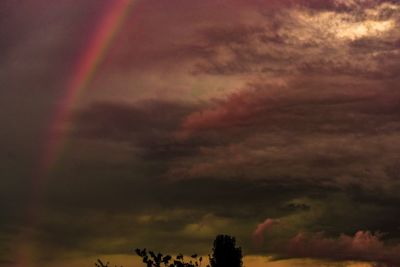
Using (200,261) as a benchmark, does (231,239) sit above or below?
above

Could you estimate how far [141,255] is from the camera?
84.9 m

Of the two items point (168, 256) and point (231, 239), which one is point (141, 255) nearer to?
point (168, 256)

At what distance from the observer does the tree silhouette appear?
102 meters

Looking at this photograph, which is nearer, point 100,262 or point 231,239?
point 100,262

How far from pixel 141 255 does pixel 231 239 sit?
20.6m

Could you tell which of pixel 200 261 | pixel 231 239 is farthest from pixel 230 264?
pixel 200 261

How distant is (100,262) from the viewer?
284ft

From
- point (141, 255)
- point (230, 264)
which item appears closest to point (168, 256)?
point (141, 255)

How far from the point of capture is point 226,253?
10162 centimetres

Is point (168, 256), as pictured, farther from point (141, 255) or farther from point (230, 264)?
point (230, 264)

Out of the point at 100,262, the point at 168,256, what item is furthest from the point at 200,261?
the point at 100,262

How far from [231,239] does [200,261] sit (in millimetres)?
19425

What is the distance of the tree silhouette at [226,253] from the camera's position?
102m

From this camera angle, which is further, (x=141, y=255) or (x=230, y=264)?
(x=230, y=264)
